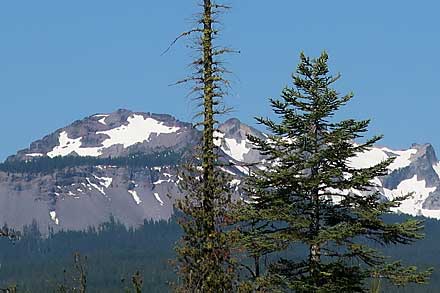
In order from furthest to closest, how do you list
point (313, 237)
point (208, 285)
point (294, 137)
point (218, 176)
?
1. point (294, 137)
2. point (313, 237)
3. point (218, 176)
4. point (208, 285)

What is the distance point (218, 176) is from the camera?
32.5 m

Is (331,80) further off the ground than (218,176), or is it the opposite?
(331,80)

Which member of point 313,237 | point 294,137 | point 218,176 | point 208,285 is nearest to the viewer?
point 208,285

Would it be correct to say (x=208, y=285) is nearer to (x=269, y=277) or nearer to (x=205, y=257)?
(x=205, y=257)

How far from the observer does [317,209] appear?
3775 cm

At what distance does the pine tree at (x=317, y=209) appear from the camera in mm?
37062

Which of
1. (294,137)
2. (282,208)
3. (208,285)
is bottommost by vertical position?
(208,285)

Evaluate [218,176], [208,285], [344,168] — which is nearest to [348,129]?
[344,168]

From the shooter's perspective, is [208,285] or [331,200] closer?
[208,285]

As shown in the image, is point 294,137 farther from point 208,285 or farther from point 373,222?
point 208,285

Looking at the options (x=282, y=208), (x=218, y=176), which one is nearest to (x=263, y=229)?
(x=282, y=208)

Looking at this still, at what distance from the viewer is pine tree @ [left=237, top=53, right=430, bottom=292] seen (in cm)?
3706

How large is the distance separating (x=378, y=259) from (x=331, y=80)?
22.0ft

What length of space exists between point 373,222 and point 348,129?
138 inches
